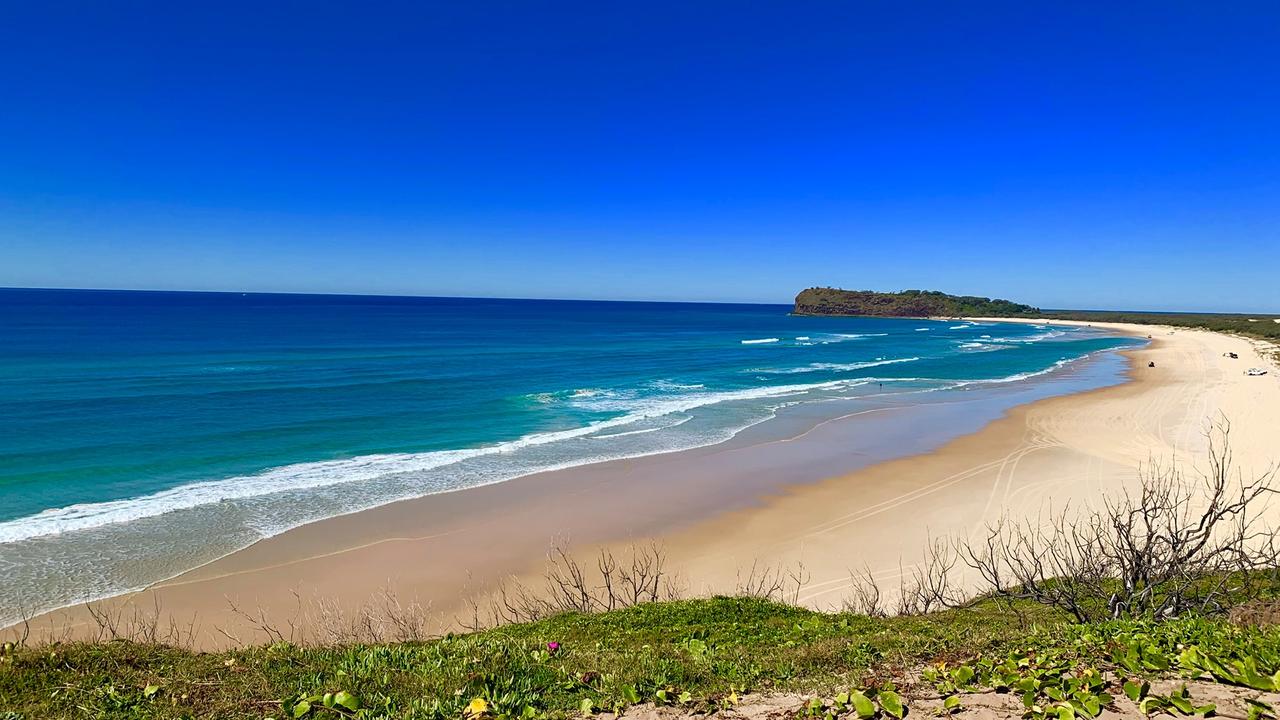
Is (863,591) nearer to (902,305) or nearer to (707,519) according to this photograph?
(707,519)

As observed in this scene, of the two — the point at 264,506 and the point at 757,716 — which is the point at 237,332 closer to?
the point at 264,506

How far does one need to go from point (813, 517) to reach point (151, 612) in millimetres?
15582

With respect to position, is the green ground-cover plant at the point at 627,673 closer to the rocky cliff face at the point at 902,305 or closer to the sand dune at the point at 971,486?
the sand dune at the point at 971,486

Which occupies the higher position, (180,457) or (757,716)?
(757,716)

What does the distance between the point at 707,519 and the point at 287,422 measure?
19.5 meters

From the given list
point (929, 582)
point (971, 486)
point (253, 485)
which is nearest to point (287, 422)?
point (253, 485)

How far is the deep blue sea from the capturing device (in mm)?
15234

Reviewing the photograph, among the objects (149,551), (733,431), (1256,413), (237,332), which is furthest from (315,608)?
(237,332)

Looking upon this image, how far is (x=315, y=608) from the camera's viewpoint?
11984mm

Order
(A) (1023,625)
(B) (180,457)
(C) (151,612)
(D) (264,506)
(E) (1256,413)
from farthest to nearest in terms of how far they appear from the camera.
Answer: (E) (1256,413), (B) (180,457), (D) (264,506), (C) (151,612), (A) (1023,625)

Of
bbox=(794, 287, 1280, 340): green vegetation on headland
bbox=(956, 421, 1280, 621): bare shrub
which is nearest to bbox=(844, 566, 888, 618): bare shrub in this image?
bbox=(956, 421, 1280, 621): bare shrub

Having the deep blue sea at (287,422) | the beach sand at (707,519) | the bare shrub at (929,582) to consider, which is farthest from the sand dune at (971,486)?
the deep blue sea at (287,422)

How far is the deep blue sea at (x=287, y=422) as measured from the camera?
15.2 meters

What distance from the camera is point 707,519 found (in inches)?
684
